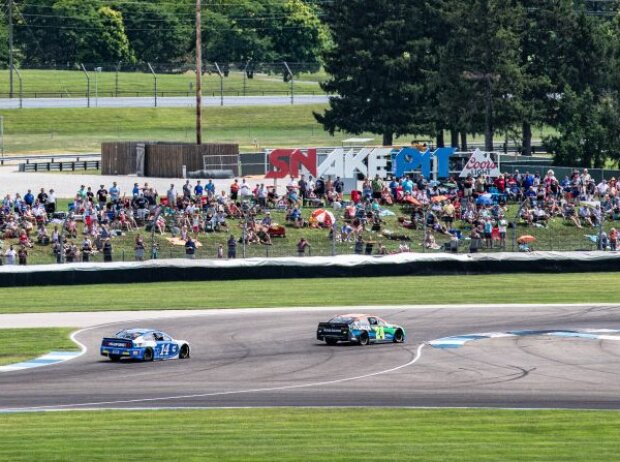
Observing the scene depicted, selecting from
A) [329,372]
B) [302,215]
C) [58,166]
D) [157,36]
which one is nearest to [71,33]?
[157,36]

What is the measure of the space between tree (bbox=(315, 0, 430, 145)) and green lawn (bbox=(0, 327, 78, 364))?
61.8 meters

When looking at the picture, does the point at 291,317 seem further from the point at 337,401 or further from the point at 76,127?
the point at 76,127

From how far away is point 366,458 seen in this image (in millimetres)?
21406

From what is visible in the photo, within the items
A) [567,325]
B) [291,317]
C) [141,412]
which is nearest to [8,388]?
[141,412]

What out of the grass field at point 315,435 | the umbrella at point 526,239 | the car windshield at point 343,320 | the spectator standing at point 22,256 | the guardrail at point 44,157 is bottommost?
the grass field at point 315,435

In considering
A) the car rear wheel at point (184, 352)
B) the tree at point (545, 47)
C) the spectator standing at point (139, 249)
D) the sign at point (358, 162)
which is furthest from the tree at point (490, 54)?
the car rear wheel at point (184, 352)

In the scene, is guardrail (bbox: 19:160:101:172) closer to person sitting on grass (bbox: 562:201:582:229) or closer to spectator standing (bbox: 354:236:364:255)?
spectator standing (bbox: 354:236:364:255)

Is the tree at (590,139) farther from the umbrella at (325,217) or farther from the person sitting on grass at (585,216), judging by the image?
the umbrella at (325,217)

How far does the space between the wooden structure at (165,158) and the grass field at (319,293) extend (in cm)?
2735

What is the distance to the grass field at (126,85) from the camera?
12688cm

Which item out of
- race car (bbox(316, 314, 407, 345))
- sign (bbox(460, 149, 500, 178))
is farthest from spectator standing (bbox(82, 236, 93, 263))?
sign (bbox(460, 149, 500, 178))

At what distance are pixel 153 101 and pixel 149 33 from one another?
36.6 m

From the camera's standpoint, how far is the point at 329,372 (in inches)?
1241

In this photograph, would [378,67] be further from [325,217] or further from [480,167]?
[325,217]
